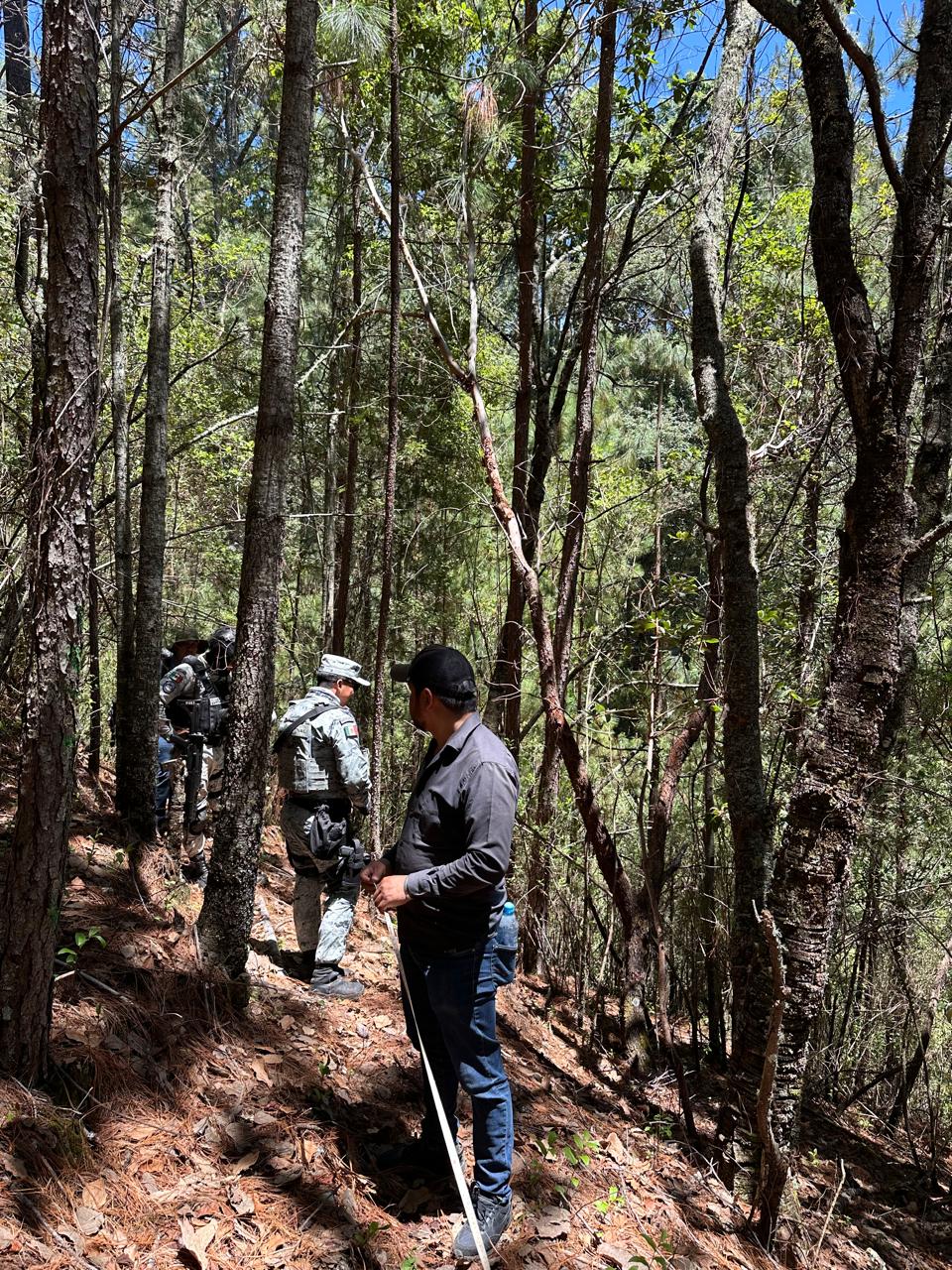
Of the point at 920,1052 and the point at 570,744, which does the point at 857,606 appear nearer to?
the point at 570,744

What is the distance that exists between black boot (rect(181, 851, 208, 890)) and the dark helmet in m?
1.45

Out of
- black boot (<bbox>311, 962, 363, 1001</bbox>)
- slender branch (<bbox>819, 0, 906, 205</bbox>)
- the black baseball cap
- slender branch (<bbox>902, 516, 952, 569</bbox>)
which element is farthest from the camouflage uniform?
slender branch (<bbox>819, 0, 906, 205</bbox>)

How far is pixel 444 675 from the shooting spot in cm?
312

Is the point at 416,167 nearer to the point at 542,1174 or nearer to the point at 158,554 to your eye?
the point at 158,554

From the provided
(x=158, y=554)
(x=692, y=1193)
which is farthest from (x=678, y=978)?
(x=158, y=554)

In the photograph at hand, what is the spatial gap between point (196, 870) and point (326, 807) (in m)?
1.83

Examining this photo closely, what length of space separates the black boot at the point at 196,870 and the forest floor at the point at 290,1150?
0.39 m

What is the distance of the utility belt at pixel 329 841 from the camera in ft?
16.1

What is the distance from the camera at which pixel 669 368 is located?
12.0 metres

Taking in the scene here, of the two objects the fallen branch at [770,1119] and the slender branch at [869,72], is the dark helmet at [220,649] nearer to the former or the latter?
Answer: the fallen branch at [770,1119]

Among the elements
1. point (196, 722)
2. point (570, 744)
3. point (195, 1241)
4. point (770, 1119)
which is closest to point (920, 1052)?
point (770, 1119)

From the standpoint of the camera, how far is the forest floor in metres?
2.89

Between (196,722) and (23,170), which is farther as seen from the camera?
(196,722)

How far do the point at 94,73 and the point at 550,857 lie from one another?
584cm
